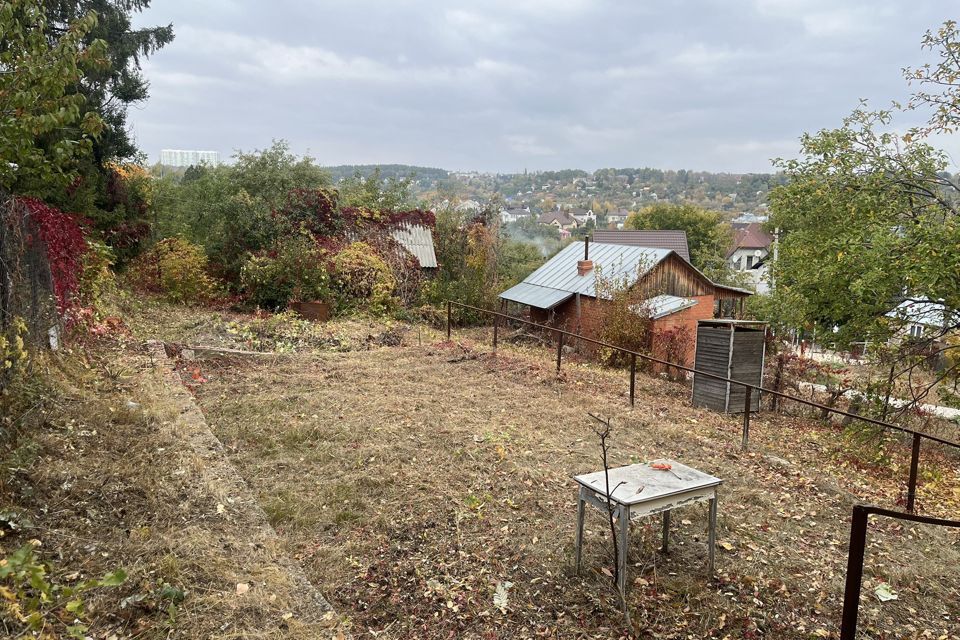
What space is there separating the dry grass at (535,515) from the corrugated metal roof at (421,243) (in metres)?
13.4

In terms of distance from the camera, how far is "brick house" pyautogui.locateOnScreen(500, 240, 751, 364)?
1560 centimetres

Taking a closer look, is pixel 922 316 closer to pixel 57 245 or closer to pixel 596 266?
pixel 596 266

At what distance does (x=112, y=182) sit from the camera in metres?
14.0

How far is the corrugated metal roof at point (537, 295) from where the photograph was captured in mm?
18000

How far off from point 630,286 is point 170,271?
41.0 feet

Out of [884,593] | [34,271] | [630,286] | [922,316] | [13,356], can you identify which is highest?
[34,271]

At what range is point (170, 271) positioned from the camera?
14.8 metres

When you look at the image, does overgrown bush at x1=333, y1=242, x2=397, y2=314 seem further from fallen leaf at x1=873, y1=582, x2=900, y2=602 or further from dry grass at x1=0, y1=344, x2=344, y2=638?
fallen leaf at x1=873, y1=582, x2=900, y2=602

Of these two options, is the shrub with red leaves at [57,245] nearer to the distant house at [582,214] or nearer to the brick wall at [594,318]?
the brick wall at [594,318]

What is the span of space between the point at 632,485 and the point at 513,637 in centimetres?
119

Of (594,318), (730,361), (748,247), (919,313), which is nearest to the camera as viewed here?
(919,313)

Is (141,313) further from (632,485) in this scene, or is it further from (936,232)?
(936,232)

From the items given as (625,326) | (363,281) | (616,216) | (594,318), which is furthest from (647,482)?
(616,216)

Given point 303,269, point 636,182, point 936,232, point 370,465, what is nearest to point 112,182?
point 303,269
